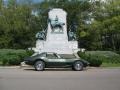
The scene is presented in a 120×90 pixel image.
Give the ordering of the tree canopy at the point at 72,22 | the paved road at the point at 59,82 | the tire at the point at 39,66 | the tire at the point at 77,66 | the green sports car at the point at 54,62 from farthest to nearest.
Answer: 1. the tree canopy at the point at 72,22
2. the tire at the point at 77,66
3. the green sports car at the point at 54,62
4. the tire at the point at 39,66
5. the paved road at the point at 59,82

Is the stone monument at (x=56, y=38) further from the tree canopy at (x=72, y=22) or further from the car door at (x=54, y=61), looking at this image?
the car door at (x=54, y=61)

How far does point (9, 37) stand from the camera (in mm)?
76000

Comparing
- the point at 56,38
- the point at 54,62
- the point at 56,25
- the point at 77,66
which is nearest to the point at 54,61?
the point at 54,62

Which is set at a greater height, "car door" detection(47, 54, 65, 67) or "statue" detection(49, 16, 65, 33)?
"statue" detection(49, 16, 65, 33)

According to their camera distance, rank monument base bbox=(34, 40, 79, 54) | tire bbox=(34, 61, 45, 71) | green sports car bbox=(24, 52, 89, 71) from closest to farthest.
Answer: tire bbox=(34, 61, 45, 71) → green sports car bbox=(24, 52, 89, 71) → monument base bbox=(34, 40, 79, 54)

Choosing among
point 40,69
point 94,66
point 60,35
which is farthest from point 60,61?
point 60,35

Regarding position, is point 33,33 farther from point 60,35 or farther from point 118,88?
point 118,88

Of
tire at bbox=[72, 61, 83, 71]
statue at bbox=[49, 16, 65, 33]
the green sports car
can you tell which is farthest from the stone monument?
tire at bbox=[72, 61, 83, 71]

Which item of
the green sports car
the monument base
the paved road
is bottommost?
the paved road

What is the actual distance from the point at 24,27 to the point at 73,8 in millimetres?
11797

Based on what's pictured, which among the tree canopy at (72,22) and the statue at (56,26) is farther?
the tree canopy at (72,22)

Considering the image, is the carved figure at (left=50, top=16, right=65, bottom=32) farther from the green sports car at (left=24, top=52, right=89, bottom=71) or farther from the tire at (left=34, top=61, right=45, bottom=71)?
the tire at (left=34, top=61, right=45, bottom=71)

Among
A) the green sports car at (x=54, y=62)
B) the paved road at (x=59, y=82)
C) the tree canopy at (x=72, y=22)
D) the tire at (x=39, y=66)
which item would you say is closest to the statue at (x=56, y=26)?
the tree canopy at (x=72, y=22)

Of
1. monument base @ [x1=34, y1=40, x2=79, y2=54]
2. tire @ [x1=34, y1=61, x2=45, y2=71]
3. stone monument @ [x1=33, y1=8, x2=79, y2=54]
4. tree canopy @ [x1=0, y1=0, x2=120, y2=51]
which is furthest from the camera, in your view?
tree canopy @ [x1=0, y1=0, x2=120, y2=51]
